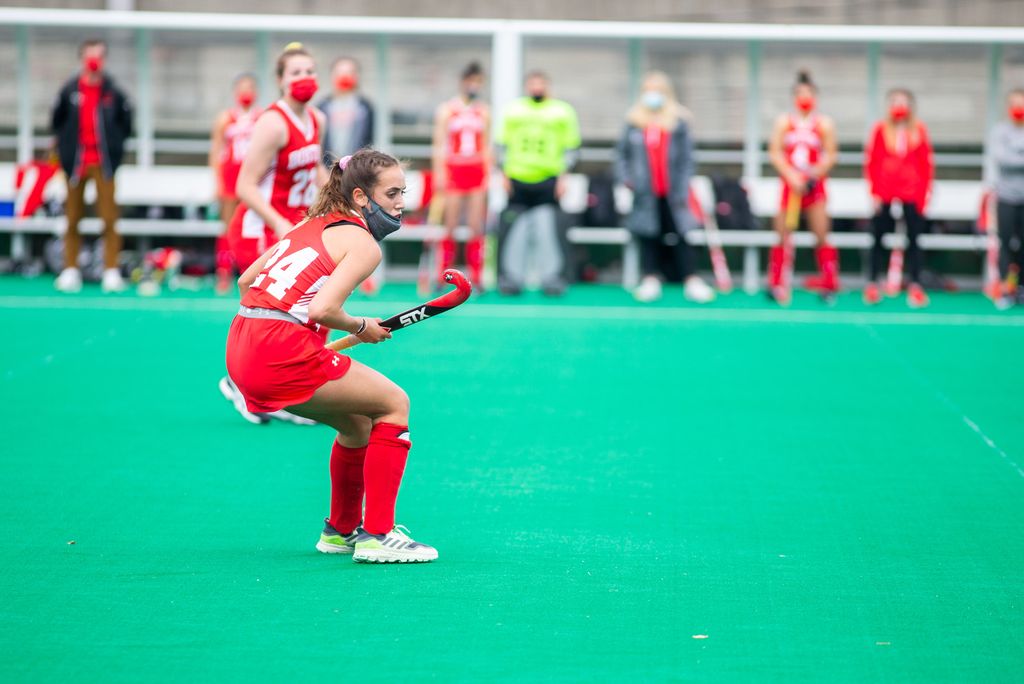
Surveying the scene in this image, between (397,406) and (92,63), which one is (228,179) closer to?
(92,63)

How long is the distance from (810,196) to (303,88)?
8168 mm

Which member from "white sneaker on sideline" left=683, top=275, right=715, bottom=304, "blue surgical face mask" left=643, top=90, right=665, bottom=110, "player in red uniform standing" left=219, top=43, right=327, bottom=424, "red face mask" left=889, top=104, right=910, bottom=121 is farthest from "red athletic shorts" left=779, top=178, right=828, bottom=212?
"player in red uniform standing" left=219, top=43, right=327, bottom=424

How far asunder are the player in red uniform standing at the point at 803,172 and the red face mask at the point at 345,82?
13.5 feet

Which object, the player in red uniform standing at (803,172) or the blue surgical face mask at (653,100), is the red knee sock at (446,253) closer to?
the blue surgical face mask at (653,100)

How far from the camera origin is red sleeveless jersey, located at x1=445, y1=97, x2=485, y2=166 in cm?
1592

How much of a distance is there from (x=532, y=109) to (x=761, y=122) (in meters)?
3.91

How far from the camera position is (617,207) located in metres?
17.7

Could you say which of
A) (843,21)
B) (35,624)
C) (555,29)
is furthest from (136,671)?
(843,21)

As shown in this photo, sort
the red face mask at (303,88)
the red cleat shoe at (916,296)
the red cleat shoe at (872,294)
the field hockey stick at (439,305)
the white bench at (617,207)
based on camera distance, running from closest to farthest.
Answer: the field hockey stick at (439,305) < the red face mask at (303,88) < the red cleat shoe at (916,296) < the red cleat shoe at (872,294) < the white bench at (617,207)

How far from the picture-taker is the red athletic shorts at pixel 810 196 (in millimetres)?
15398

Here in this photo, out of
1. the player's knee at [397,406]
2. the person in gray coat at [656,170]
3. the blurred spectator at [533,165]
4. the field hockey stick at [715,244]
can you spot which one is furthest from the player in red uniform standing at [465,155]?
the player's knee at [397,406]

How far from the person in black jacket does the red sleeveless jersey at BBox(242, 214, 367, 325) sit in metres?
10.8

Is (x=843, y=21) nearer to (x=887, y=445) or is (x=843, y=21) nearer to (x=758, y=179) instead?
(x=758, y=179)

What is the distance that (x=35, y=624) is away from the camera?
4703 mm
